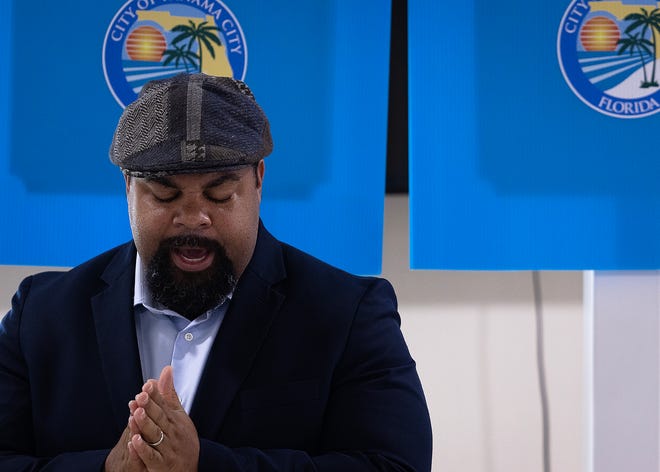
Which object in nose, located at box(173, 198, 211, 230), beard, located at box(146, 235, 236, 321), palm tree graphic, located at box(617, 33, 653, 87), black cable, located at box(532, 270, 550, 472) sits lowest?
black cable, located at box(532, 270, 550, 472)

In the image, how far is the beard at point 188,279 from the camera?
4.43 ft

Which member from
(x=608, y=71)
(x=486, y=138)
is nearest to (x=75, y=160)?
(x=486, y=138)

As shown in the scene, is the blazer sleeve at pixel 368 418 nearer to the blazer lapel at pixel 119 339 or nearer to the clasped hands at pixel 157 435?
the clasped hands at pixel 157 435

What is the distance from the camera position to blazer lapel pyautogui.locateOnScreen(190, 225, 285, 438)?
4.38 ft

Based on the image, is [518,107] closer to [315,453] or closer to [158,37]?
[158,37]

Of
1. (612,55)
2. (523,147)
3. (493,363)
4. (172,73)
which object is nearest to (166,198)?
(172,73)

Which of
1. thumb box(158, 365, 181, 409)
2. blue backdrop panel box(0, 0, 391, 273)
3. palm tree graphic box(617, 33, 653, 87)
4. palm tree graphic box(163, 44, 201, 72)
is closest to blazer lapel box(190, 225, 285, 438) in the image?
thumb box(158, 365, 181, 409)

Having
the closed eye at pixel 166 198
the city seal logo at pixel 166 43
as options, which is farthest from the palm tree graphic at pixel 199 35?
the closed eye at pixel 166 198

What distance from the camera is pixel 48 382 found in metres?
1.40

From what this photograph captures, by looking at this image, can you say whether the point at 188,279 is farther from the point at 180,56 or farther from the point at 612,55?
the point at 612,55

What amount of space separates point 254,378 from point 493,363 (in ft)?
3.60

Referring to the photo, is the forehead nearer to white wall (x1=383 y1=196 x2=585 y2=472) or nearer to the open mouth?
the open mouth

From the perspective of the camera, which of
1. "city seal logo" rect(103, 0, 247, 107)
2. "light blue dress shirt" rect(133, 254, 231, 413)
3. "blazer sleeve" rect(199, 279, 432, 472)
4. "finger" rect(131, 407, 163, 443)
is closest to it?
"finger" rect(131, 407, 163, 443)

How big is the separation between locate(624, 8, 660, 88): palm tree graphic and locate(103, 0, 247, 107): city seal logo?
856 mm
